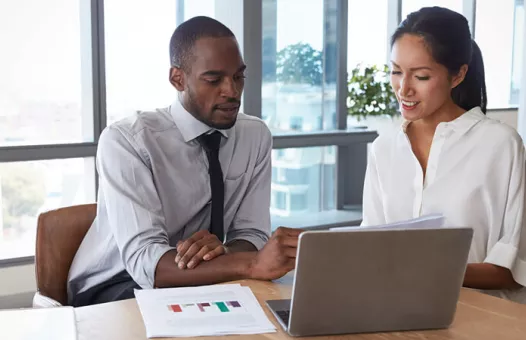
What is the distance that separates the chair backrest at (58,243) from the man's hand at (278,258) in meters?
0.64

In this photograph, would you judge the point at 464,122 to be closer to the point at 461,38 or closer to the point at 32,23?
the point at 461,38

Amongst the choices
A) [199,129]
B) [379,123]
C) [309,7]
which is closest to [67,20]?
[309,7]

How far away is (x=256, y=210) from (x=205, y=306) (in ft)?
2.79

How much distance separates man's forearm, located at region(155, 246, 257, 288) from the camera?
1.69 m

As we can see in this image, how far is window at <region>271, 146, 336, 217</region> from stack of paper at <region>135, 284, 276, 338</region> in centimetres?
301

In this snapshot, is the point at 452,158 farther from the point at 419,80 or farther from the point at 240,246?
the point at 240,246

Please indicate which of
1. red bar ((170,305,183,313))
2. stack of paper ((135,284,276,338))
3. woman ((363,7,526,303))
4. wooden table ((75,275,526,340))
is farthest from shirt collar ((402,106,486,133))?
red bar ((170,305,183,313))

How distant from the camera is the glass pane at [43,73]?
3.55 meters

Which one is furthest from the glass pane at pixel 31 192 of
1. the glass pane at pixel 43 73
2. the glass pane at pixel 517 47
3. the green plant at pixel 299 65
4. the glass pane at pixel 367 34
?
the glass pane at pixel 517 47

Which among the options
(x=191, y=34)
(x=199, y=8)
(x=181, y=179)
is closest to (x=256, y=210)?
(x=181, y=179)

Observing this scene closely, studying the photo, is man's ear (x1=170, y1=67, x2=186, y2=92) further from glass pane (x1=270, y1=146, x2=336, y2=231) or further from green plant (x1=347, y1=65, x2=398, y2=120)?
green plant (x1=347, y1=65, x2=398, y2=120)

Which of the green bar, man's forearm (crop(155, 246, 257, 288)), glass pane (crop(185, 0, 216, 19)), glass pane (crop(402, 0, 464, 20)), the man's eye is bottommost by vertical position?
man's forearm (crop(155, 246, 257, 288))

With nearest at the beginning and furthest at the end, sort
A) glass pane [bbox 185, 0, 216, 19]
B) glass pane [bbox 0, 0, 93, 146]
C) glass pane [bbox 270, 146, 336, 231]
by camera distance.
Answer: glass pane [bbox 0, 0, 93, 146], glass pane [bbox 185, 0, 216, 19], glass pane [bbox 270, 146, 336, 231]

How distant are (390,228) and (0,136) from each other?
9.10ft
